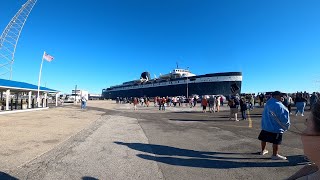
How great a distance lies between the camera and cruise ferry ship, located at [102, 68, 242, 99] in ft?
255

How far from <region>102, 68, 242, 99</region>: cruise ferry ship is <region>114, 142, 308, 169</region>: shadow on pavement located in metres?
63.8

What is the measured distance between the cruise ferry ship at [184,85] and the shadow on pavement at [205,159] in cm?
6375

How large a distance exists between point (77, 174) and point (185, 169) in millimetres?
2220

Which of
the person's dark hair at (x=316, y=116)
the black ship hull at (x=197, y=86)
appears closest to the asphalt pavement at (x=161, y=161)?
the person's dark hair at (x=316, y=116)

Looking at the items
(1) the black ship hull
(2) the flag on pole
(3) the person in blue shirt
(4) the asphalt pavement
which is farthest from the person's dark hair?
(1) the black ship hull

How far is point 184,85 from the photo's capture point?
3346 inches

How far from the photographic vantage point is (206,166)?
6523mm

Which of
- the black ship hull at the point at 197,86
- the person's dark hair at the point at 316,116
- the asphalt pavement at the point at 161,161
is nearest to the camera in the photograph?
the person's dark hair at the point at 316,116

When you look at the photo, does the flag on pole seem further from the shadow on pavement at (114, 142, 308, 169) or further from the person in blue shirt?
the person in blue shirt

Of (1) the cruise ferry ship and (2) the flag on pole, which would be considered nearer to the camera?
(2) the flag on pole

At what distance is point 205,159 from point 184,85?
256 feet

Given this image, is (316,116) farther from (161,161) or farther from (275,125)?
(275,125)

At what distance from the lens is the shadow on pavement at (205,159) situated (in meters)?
6.59

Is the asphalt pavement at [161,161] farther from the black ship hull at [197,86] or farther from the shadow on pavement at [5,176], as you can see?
the black ship hull at [197,86]
